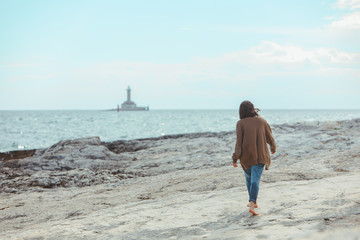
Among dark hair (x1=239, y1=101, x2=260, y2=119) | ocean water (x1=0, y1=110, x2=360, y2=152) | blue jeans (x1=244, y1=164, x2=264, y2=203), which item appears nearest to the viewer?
blue jeans (x1=244, y1=164, x2=264, y2=203)

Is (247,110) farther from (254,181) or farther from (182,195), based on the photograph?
(182,195)

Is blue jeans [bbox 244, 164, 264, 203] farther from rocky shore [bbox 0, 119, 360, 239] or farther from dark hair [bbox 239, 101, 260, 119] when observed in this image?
dark hair [bbox 239, 101, 260, 119]

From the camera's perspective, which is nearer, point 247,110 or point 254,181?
point 254,181

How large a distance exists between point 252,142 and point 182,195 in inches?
94.3

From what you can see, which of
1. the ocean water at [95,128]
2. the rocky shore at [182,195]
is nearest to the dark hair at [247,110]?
the rocky shore at [182,195]

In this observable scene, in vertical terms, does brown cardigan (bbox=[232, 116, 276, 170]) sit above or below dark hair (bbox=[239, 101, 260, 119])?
below

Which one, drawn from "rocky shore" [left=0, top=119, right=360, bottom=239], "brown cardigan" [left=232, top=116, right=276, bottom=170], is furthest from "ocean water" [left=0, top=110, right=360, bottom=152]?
"brown cardigan" [left=232, top=116, right=276, bottom=170]

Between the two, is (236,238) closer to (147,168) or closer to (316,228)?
(316,228)

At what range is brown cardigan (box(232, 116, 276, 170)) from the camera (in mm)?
5910

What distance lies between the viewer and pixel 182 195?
764 cm

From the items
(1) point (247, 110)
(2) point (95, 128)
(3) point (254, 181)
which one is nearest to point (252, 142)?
(1) point (247, 110)

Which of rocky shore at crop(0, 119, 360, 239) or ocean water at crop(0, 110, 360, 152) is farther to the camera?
ocean water at crop(0, 110, 360, 152)

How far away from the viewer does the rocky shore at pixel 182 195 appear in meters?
5.37

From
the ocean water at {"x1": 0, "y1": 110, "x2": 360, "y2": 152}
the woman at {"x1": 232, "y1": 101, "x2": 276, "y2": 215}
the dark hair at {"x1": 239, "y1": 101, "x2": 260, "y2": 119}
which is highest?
the dark hair at {"x1": 239, "y1": 101, "x2": 260, "y2": 119}
